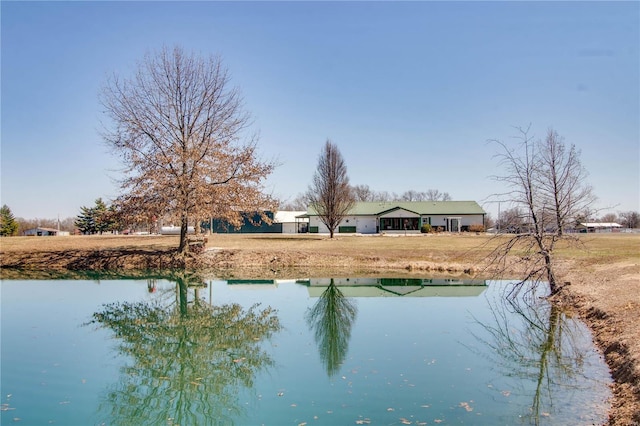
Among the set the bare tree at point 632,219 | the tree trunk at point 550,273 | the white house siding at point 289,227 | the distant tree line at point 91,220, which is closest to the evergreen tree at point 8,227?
the distant tree line at point 91,220

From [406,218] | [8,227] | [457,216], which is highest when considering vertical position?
[457,216]

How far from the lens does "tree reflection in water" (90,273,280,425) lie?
25.8ft

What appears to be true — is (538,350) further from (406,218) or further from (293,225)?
(293,225)

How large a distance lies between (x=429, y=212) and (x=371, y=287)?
44644 mm

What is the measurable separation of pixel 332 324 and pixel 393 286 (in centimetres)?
853

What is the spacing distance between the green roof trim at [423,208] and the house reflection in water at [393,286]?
38.8m

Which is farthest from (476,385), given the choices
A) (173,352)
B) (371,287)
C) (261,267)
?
(261,267)

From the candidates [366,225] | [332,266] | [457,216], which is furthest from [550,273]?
[457,216]

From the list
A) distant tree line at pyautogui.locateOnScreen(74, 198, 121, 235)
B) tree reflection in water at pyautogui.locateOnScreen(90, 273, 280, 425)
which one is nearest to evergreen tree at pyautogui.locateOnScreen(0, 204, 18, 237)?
distant tree line at pyautogui.locateOnScreen(74, 198, 121, 235)

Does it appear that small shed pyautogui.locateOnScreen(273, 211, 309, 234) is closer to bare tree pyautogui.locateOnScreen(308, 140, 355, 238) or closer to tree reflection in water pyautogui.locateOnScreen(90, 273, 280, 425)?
bare tree pyautogui.locateOnScreen(308, 140, 355, 238)

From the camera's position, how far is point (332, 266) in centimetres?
2933

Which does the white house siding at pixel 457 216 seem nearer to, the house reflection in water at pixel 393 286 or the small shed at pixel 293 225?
the small shed at pixel 293 225

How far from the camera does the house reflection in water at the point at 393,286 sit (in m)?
20.6

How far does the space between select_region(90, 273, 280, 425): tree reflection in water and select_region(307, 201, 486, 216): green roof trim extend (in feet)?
158
